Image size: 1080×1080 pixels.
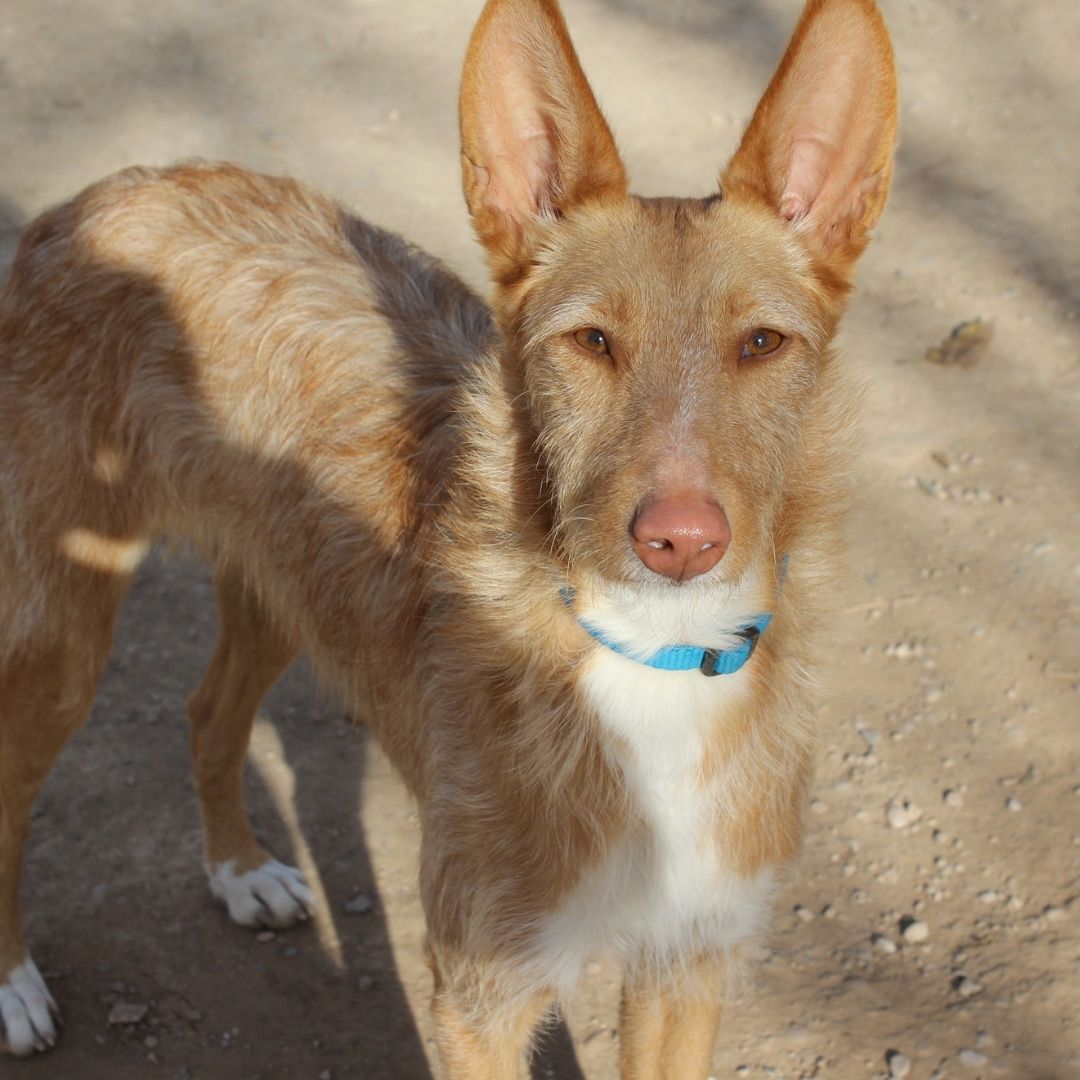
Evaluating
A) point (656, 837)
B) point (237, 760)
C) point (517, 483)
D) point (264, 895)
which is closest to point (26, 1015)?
point (264, 895)

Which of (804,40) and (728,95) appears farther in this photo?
(728,95)

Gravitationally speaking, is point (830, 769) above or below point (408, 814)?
above

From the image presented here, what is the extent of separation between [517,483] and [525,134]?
2.07 ft

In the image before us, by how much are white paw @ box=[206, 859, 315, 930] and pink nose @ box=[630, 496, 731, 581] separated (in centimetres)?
208

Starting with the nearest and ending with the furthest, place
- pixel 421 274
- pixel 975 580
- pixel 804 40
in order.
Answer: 1. pixel 804 40
2. pixel 421 274
3. pixel 975 580

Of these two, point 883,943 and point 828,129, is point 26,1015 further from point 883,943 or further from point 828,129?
point 828,129

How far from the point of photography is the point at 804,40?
7.53 ft

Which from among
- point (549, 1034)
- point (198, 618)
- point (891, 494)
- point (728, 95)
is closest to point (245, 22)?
point (728, 95)

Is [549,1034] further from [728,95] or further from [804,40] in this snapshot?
[728,95]

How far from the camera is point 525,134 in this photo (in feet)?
8.25

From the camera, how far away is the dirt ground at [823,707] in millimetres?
3457

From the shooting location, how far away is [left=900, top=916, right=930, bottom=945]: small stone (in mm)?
3574

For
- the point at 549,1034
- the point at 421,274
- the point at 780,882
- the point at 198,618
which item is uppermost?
the point at 421,274

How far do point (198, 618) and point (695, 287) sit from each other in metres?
2.85
